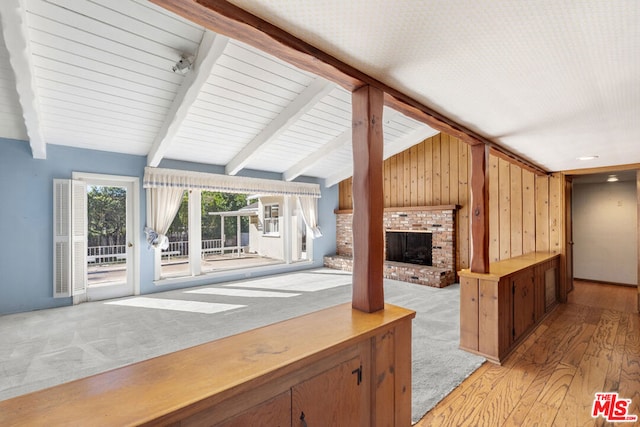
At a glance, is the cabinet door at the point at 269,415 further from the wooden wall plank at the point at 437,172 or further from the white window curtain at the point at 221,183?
the wooden wall plank at the point at 437,172

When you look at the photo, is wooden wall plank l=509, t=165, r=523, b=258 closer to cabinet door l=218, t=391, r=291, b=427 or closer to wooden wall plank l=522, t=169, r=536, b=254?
wooden wall plank l=522, t=169, r=536, b=254

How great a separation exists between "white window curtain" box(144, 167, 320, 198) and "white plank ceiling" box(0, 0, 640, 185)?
29 cm

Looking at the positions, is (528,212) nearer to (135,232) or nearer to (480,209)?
(480,209)

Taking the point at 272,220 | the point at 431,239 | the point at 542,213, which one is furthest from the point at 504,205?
the point at 272,220

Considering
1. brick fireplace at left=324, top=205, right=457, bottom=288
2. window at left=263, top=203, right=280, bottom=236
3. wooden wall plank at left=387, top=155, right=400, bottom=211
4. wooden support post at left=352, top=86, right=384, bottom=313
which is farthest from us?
window at left=263, top=203, right=280, bottom=236

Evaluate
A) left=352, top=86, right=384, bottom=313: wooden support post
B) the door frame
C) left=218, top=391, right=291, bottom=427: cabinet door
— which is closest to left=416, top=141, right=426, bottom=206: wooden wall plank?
left=352, top=86, right=384, bottom=313: wooden support post

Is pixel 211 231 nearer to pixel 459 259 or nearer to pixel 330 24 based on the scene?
pixel 459 259

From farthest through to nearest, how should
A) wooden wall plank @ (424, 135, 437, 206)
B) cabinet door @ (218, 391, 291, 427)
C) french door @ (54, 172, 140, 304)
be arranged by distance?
wooden wall plank @ (424, 135, 437, 206) < french door @ (54, 172, 140, 304) < cabinet door @ (218, 391, 291, 427)

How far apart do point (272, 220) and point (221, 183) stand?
3395 mm

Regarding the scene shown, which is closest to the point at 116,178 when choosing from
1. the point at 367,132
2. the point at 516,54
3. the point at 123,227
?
the point at 123,227

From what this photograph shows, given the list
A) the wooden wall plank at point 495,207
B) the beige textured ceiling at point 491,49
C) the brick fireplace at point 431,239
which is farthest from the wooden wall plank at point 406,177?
the beige textured ceiling at point 491,49

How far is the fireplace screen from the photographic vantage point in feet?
21.5

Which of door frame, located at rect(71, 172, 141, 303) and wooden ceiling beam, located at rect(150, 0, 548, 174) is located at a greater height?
wooden ceiling beam, located at rect(150, 0, 548, 174)

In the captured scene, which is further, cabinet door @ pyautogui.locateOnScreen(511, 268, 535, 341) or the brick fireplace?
the brick fireplace
